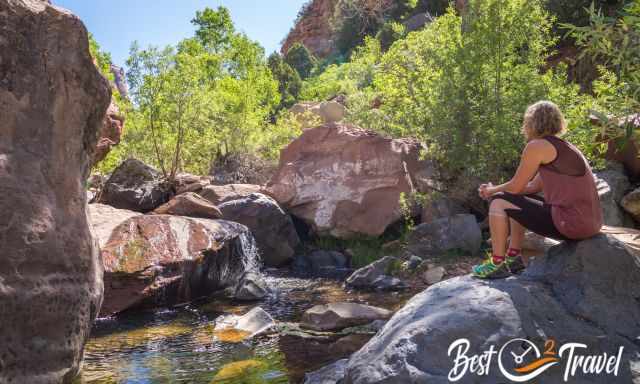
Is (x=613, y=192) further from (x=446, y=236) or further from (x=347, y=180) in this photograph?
(x=347, y=180)

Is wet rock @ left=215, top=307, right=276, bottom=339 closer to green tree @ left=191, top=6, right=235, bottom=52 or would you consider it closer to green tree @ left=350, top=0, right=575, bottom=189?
green tree @ left=350, top=0, right=575, bottom=189

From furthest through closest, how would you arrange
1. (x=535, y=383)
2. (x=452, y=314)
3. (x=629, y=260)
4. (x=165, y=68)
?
(x=165, y=68) → (x=629, y=260) → (x=452, y=314) → (x=535, y=383)

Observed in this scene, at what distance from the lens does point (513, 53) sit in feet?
35.2

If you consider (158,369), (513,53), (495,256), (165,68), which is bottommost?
(158,369)

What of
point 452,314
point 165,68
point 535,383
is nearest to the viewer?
point 535,383

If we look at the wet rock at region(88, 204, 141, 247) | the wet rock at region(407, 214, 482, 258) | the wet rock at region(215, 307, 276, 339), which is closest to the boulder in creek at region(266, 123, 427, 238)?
the wet rock at region(407, 214, 482, 258)

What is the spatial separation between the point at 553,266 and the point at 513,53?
7427 millimetres

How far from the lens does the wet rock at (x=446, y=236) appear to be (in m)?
10.0

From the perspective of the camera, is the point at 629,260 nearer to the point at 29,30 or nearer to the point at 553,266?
the point at 553,266

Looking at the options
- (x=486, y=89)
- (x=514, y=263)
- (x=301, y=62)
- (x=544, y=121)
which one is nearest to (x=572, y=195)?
(x=544, y=121)

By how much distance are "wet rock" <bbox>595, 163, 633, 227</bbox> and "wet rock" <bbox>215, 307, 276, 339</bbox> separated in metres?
5.50

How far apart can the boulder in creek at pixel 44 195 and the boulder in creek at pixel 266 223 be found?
21.5ft

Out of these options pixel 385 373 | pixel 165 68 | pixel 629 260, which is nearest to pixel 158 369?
pixel 385 373

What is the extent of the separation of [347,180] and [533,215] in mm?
7696
